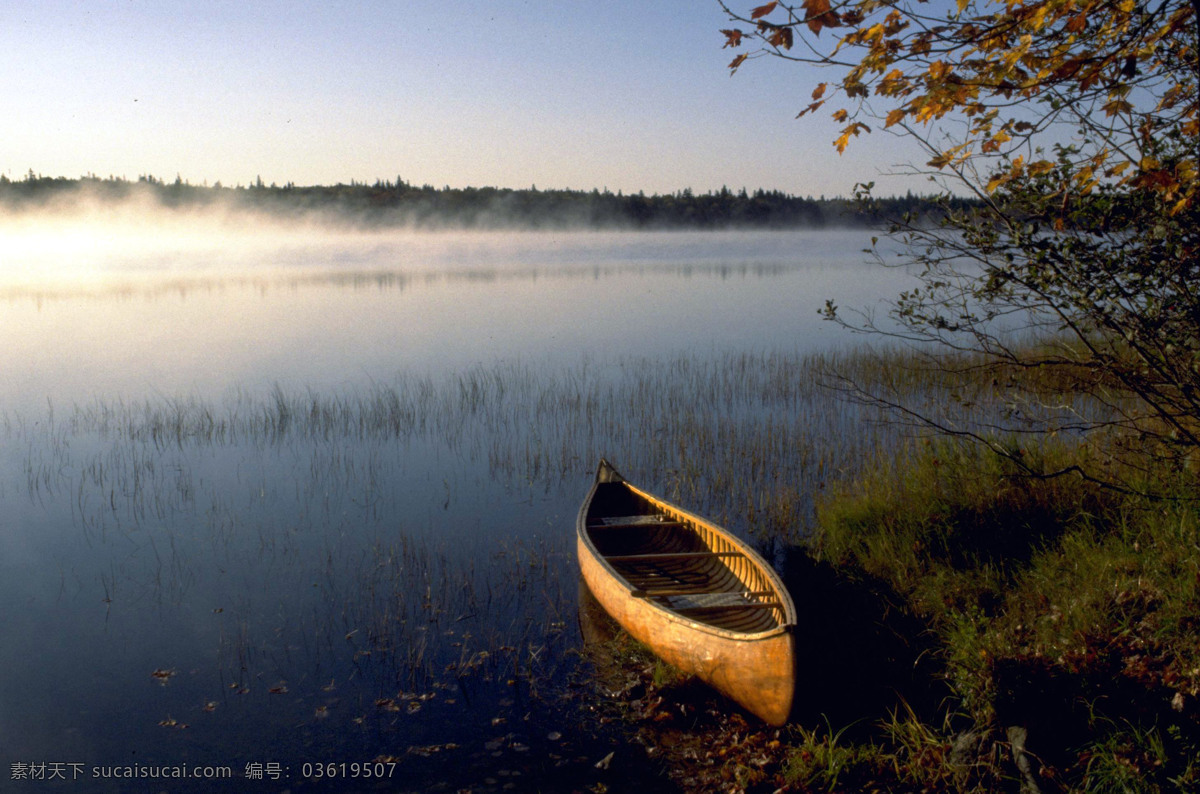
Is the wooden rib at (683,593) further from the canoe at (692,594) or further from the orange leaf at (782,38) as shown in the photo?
the orange leaf at (782,38)

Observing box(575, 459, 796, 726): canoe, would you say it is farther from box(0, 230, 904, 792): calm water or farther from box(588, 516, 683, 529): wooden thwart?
box(0, 230, 904, 792): calm water

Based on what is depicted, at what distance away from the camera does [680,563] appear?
24.4 ft

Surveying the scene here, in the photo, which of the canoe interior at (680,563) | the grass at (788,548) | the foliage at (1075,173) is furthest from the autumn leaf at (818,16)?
the grass at (788,548)

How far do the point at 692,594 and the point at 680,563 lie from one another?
1.15 metres

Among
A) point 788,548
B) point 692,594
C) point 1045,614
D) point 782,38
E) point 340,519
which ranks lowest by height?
point 340,519

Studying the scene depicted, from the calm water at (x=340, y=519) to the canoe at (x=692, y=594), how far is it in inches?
21.9

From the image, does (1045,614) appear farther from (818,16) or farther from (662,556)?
(818,16)

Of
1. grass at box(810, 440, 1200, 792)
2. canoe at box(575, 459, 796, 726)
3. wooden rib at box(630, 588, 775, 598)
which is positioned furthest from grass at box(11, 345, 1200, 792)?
wooden rib at box(630, 588, 775, 598)

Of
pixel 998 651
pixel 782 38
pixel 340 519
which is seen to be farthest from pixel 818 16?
pixel 340 519

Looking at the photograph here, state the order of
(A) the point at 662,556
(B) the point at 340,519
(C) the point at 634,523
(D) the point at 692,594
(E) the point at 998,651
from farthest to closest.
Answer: (B) the point at 340,519 < (C) the point at 634,523 < (A) the point at 662,556 < (D) the point at 692,594 < (E) the point at 998,651

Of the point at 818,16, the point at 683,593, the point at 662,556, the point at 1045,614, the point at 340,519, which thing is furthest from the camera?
the point at 340,519

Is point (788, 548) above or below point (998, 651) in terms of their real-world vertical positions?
below

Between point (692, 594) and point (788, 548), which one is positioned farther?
point (788, 548)

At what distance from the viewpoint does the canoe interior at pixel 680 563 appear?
5.88m
